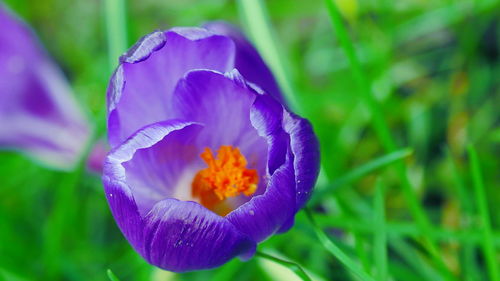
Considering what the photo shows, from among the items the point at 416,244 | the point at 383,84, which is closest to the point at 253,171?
the point at 416,244

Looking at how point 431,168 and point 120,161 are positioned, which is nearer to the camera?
point 120,161

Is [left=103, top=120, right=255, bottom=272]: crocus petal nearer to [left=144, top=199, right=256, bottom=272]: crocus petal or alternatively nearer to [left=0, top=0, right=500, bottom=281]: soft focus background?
[left=144, top=199, right=256, bottom=272]: crocus petal

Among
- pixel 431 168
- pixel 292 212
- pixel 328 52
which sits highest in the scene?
pixel 292 212

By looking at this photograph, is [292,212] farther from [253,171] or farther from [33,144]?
[33,144]

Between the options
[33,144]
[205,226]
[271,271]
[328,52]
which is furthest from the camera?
[328,52]

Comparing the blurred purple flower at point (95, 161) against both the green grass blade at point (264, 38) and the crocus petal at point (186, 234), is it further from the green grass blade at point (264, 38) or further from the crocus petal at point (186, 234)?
the crocus petal at point (186, 234)

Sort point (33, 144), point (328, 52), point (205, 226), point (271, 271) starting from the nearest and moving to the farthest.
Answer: point (205, 226), point (271, 271), point (33, 144), point (328, 52)

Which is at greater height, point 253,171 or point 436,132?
point 253,171

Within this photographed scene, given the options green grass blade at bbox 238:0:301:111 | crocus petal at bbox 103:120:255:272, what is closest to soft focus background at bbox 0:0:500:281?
green grass blade at bbox 238:0:301:111

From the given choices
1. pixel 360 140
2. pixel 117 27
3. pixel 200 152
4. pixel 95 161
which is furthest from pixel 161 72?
pixel 360 140
